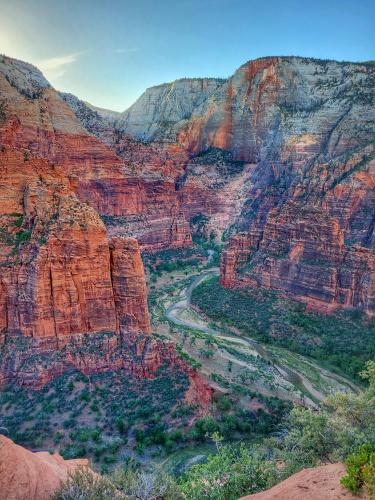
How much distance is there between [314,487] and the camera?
12.8m

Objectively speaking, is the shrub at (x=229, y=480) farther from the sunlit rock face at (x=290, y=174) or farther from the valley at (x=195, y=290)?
the sunlit rock face at (x=290, y=174)

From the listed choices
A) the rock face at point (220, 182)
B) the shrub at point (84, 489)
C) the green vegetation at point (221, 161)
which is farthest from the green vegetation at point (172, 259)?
the shrub at point (84, 489)

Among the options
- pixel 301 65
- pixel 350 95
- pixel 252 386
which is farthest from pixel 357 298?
pixel 301 65

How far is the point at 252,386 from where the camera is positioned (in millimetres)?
42406

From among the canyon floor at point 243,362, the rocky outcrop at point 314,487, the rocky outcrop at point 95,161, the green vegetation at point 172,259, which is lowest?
the canyon floor at point 243,362

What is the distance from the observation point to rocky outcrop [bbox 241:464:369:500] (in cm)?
1209

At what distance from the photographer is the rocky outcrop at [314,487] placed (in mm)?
12086

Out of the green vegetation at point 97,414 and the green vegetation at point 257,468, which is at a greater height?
the green vegetation at point 257,468

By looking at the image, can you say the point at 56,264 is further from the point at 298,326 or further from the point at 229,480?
the point at 298,326

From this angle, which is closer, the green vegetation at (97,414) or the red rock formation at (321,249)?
the green vegetation at (97,414)

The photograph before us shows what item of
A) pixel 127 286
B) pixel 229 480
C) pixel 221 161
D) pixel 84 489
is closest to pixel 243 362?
pixel 127 286

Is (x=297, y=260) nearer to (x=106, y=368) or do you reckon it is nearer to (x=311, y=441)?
(x=106, y=368)

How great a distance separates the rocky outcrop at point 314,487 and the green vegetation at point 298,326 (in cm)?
3770

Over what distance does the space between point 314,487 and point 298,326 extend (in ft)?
150
